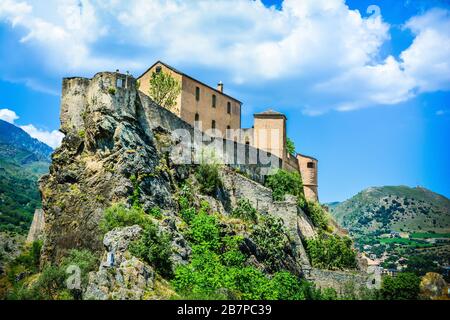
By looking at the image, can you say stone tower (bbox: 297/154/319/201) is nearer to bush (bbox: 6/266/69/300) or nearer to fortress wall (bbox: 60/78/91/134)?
fortress wall (bbox: 60/78/91/134)

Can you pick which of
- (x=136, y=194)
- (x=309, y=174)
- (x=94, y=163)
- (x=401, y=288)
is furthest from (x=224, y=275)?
(x=309, y=174)

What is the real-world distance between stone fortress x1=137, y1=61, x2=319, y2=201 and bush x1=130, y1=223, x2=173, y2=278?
16.3 m

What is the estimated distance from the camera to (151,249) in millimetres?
22906

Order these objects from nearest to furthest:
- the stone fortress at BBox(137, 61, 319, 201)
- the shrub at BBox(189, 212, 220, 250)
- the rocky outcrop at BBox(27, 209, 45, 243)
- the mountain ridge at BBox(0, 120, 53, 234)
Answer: the shrub at BBox(189, 212, 220, 250), the rocky outcrop at BBox(27, 209, 45, 243), the stone fortress at BBox(137, 61, 319, 201), the mountain ridge at BBox(0, 120, 53, 234)

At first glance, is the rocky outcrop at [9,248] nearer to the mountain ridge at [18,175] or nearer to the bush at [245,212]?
the mountain ridge at [18,175]

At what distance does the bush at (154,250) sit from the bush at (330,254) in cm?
1411

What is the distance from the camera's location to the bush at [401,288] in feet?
90.1

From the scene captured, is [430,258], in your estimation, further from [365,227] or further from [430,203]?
[365,227]

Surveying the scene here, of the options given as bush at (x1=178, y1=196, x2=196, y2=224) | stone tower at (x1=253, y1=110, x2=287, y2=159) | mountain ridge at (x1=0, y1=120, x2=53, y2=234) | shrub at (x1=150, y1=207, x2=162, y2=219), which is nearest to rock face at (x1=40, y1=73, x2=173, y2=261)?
shrub at (x1=150, y1=207, x2=162, y2=219)

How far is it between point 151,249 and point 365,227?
4011 inches

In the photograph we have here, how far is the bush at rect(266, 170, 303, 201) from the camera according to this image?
1510 inches

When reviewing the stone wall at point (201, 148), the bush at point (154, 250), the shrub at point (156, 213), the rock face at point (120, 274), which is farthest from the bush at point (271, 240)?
the rock face at point (120, 274)

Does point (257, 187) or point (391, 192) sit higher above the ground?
point (391, 192)
